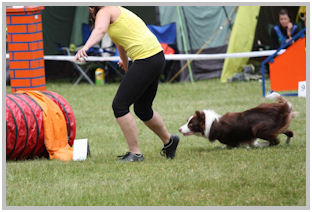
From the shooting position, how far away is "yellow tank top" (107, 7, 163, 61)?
499 centimetres

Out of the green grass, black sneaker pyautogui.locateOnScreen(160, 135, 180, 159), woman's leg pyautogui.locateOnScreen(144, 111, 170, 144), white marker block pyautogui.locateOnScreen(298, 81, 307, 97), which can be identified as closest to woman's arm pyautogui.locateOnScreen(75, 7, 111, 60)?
woman's leg pyautogui.locateOnScreen(144, 111, 170, 144)

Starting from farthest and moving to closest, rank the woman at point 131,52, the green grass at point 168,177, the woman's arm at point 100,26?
the woman at point 131,52, the woman's arm at point 100,26, the green grass at point 168,177

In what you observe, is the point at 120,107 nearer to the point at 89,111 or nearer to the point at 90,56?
Result: the point at 89,111

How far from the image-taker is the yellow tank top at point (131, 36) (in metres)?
4.99

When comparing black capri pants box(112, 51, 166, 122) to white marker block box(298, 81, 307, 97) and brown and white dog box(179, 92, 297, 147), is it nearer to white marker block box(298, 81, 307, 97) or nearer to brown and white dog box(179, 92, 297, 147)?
brown and white dog box(179, 92, 297, 147)

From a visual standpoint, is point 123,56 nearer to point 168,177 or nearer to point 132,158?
point 132,158

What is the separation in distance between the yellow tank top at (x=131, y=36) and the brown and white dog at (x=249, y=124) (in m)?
1.37


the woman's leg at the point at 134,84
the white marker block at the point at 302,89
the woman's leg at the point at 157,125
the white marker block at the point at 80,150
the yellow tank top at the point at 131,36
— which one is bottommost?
the white marker block at the point at 302,89

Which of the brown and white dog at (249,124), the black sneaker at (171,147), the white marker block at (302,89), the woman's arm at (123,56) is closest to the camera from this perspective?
the woman's arm at (123,56)

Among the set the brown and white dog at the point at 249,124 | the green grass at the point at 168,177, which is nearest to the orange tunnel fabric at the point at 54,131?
the green grass at the point at 168,177

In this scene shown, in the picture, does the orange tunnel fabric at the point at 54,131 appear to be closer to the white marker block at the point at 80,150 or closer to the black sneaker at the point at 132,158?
the white marker block at the point at 80,150

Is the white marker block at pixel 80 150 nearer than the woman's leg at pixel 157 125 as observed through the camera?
No

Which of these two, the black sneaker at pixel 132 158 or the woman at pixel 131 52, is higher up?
the woman at pixel 131 52

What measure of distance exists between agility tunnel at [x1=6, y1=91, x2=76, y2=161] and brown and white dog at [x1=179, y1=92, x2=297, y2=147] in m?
1.33
